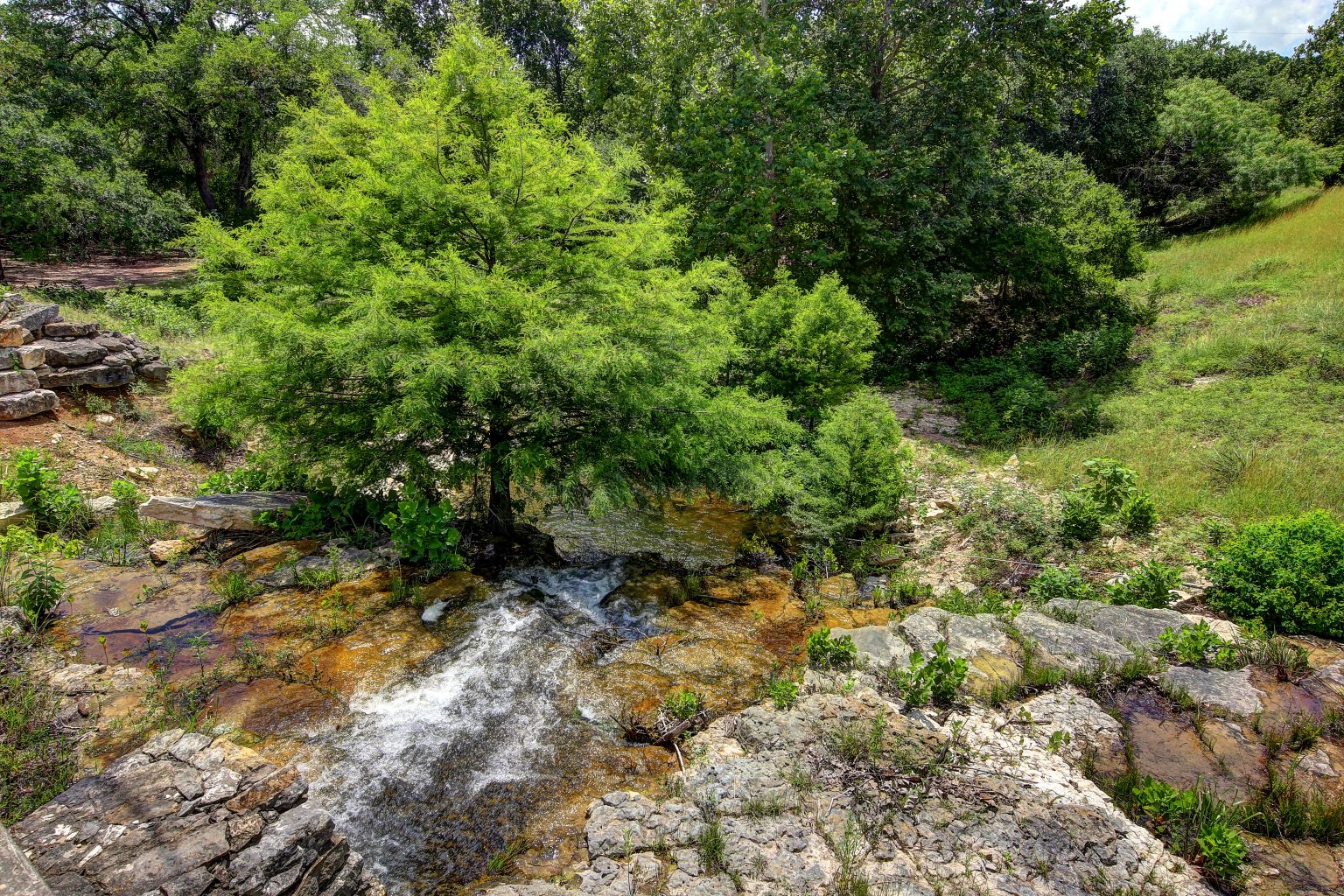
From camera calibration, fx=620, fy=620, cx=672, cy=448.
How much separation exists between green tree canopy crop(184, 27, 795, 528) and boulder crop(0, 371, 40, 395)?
339 cm

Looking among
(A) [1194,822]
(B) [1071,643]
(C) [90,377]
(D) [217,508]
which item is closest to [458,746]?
(D) [217,508]

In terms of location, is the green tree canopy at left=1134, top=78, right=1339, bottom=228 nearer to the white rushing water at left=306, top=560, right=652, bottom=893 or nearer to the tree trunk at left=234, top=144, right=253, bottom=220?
the white rushing water at left=306, top=560, right=652, bottom=893

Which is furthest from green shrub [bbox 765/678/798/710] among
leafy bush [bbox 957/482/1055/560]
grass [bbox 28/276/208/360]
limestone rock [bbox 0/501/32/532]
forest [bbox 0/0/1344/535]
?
grass [bbox 28/276/208/360]

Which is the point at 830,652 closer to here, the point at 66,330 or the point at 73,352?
the point at 73,352

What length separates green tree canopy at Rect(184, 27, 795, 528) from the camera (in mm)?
5988

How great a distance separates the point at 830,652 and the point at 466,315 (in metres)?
4.79

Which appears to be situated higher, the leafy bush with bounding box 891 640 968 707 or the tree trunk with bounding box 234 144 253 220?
the tree trunk with bounding box 234 144 253 220

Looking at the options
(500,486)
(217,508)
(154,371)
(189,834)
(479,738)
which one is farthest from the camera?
(154,371)

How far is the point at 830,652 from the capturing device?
559cm

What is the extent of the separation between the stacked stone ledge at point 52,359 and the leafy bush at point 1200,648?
1304cm

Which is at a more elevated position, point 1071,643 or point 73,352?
point 73,352

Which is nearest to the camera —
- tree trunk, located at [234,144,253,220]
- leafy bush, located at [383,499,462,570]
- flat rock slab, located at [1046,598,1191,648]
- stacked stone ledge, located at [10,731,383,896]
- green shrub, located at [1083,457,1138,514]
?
stacked stone ledge, located at [10,731,383,896]

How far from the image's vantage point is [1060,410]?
38.0ft

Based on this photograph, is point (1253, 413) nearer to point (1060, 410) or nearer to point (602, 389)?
point (1060, 410)
